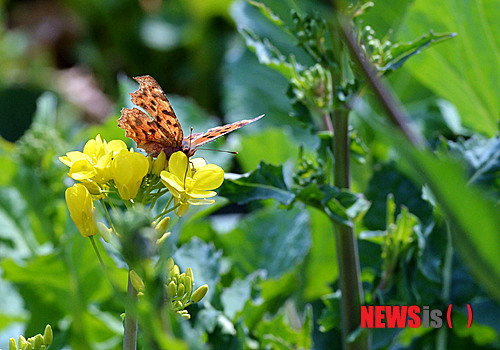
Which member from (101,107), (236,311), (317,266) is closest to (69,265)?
(236,311)

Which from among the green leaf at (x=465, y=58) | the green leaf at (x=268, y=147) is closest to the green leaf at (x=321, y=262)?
the green leaf at (x=268, y=147)

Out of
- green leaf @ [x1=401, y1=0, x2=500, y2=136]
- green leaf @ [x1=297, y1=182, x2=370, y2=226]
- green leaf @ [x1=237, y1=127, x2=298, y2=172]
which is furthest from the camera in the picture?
green leaf @ [x1=237, y1=127, x2=298, y2=172]

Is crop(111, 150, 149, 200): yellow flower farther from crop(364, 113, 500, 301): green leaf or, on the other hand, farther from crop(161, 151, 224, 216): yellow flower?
crop(364, 113, 500, 301): green leaf

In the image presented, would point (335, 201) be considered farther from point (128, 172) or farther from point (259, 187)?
point (128, 172)

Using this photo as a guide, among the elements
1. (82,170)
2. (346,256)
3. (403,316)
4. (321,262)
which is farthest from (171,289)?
(321,262)

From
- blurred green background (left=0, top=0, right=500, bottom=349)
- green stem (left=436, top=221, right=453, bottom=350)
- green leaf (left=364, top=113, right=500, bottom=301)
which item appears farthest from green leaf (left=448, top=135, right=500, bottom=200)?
green leaf (left=364, top=113, right=500, bottom=301)

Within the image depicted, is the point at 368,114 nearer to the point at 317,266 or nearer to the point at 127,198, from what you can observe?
the point at 127,198
